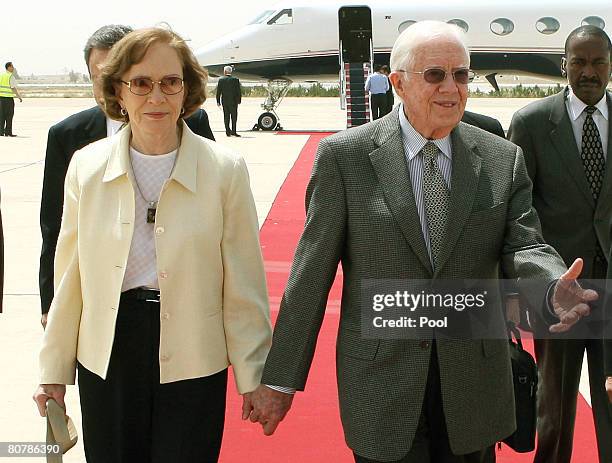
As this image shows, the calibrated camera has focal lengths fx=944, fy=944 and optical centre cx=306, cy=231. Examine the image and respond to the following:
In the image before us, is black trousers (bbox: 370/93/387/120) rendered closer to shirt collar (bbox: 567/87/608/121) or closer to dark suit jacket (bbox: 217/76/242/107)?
dark suit jacket (bbox: 217/76/242/107)

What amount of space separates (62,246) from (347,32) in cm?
2060

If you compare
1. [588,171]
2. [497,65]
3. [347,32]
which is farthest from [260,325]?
[497,65]

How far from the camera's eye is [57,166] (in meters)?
3.75

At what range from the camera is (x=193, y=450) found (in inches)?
109

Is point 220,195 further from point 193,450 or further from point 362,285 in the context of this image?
point 193,450

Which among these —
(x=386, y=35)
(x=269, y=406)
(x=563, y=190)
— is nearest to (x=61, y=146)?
(x=269, y=406)

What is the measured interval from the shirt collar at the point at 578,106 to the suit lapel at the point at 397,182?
55.8 inches

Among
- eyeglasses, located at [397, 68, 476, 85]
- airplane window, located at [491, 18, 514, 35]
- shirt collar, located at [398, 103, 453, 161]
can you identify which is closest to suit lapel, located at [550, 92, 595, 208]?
shirt collar, located at [398, 103, 453, 161]

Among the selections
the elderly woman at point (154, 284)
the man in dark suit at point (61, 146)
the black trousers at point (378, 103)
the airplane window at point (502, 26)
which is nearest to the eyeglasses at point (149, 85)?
the elderly woman at point (154, 284)

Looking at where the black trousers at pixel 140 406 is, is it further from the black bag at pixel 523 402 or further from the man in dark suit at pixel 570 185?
the man in dark suit at pixel 570 185

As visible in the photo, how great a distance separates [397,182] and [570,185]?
1373 millimetres

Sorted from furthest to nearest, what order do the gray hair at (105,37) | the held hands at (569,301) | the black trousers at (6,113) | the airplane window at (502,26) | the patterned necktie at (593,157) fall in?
the airplane window at (502,26), the black trousers at (6,113), the patterned necktie at (593,157), the gray hair at (105,37), the held hands at (569,301)

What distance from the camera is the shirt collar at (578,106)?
12.9 feet

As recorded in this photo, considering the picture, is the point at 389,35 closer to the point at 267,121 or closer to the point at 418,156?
the point at 267,121
